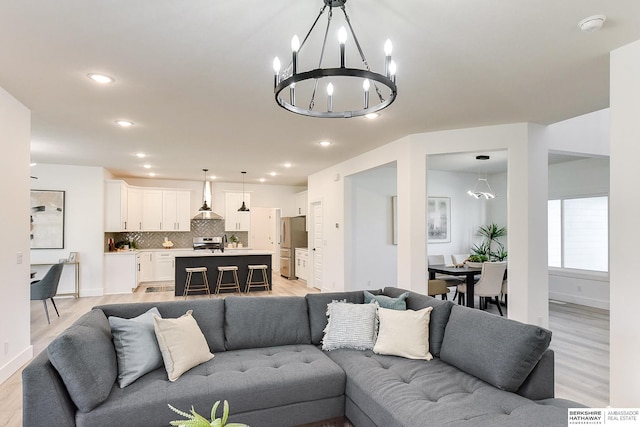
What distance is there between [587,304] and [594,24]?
20.1 ft

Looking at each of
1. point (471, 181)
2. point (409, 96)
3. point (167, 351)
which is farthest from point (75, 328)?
point (471, 181)

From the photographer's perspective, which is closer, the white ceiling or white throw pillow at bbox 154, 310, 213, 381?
the white ceiling

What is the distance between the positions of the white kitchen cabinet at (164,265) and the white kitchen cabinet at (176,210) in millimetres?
649

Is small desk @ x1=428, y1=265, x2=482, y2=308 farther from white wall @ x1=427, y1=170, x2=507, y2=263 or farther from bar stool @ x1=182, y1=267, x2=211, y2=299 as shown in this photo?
bar stool @ x1=182, y1=267, x2=211, y2=299

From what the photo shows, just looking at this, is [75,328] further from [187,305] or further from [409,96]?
[409,96]

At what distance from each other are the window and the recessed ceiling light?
7755 mm

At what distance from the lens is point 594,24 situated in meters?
2.29

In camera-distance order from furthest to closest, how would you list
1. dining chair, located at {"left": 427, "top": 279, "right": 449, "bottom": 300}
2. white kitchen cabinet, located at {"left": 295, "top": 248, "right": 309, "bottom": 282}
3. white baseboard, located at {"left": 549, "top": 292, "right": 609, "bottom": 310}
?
white kitchen cabinet, located at {"left": 295, "top": 248, "right": 309, "bottom": 282}, white baseboard, located at {"left": 549, "top": 292, "right": 609, "bottom": 310}, dining chair, located at {"left": 427, "top": 279, "right": 449, "bottom": 300}

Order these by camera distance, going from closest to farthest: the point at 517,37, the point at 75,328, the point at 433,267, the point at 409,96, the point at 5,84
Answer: the point at 75,328 → the point at 517,37 → the point at 5,84 → the point at 409,96 → the point at 433,267

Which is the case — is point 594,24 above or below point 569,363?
above

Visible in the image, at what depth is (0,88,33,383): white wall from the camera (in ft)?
11.3

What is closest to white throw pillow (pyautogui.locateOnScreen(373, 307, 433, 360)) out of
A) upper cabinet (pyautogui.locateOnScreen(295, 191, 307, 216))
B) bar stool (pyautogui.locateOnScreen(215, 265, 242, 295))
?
bar stool (pyautogui.locateOnScreen(215, 265, 242, 295))

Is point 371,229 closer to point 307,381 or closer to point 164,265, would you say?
point 307,381

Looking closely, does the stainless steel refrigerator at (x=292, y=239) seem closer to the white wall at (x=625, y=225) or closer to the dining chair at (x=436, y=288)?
the dining chair at (x=436, y=288)
